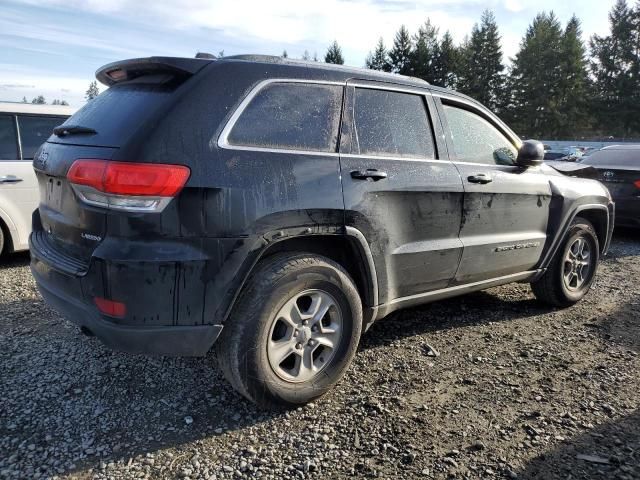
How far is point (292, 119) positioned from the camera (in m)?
2.86

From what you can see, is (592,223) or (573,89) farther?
(573,89)

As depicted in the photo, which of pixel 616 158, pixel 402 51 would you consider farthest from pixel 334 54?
pixel 616 158

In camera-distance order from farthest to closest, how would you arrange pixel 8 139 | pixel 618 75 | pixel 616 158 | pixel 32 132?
pixel 618 75 → pixel 616 158 → pixel 32 132 → pixel 8 139

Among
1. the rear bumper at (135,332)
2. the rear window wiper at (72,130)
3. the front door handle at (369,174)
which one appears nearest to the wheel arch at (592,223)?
the front door handle at (369,174)

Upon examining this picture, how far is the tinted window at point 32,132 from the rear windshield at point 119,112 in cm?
327

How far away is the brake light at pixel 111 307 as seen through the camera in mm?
2418

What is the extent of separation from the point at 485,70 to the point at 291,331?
69.6 meters

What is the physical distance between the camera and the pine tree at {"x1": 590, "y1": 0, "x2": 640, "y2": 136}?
192 feet

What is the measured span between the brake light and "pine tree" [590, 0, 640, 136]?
67.3 m

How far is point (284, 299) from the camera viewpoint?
8.96 feet

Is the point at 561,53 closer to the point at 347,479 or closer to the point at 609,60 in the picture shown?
the point at 609,60

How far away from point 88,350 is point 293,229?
191 centimetres

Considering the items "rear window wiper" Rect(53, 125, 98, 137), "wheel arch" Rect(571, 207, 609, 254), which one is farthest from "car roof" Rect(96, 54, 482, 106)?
"wheel arch" Rect(571, 207, 609, 254)

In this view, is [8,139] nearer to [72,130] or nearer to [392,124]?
[72,130]
